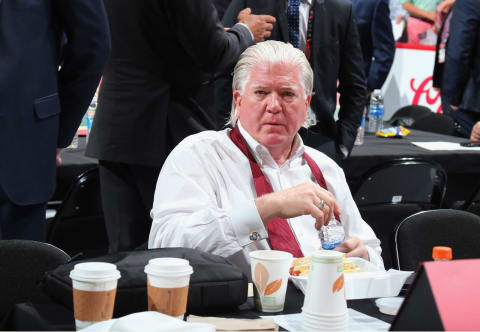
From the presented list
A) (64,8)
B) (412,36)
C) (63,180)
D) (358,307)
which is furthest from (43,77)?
(412,36)

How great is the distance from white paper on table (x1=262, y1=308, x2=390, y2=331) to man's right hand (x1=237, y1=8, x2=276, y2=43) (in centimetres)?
175

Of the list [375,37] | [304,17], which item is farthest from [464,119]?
[304,17]

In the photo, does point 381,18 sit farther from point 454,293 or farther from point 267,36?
point 454,293

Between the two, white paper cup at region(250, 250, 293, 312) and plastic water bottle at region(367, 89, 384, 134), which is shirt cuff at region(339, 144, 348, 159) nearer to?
plastic water bottle at region(367, 89, 384, 134)

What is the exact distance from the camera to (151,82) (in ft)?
9.17

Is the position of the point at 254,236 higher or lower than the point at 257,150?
lower

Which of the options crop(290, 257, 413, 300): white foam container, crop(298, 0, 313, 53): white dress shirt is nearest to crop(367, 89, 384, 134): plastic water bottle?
crop(298, 0, 313, 53): white dress shirt

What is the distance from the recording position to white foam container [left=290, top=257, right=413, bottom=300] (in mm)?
1690

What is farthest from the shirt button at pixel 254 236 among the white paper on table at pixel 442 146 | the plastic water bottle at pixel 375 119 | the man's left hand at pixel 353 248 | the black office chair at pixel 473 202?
the plastic water bottle at pixel 375 119

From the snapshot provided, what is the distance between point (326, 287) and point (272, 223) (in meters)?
0.84

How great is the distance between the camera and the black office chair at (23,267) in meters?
1.92

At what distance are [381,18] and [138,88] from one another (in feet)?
12.2

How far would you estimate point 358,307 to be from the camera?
5.38ft

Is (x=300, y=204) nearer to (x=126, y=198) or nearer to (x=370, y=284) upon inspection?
(x=370, y=284)
